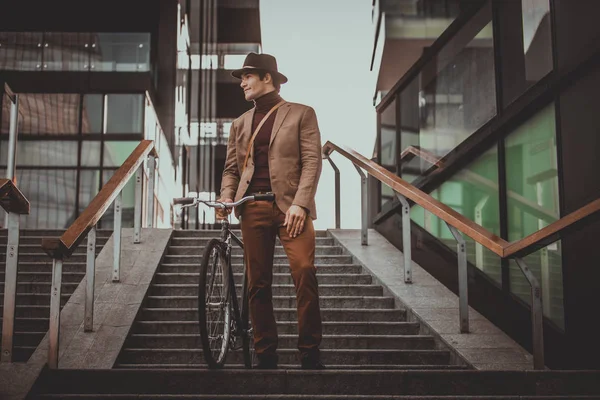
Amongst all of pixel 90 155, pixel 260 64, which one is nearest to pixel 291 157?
pixel 260 64

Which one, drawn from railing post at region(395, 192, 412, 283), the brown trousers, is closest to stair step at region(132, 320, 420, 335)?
railing post at region(395, 192, 412, 283)

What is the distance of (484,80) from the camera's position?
6.52 meters

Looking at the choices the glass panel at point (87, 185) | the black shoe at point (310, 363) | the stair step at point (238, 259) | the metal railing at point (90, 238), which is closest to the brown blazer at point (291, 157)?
the black shoe at point (310, 363)

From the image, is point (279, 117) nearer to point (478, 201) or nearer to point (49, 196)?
point (478, 201)

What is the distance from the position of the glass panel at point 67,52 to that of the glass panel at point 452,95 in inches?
425

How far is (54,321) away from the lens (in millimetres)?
4277

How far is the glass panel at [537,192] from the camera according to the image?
5.11 metres

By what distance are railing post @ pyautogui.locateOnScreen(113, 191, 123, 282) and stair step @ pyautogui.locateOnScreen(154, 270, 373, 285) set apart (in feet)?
1.47

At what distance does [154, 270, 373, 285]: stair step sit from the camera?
6.79m

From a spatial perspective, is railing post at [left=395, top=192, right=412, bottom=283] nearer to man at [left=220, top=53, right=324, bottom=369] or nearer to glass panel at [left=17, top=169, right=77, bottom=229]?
man at [left=220, top=53, right=324, bottom=369]

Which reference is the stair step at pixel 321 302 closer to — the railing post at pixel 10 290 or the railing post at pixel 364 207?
the railing post at pixel 364 207

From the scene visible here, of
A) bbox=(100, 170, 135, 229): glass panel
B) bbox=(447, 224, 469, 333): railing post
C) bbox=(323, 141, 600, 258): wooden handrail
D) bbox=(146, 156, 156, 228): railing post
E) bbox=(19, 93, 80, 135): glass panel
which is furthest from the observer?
bbox=(19, 93, 80, 135): glass panel

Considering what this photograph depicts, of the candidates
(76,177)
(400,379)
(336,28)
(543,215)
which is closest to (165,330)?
(400,379)

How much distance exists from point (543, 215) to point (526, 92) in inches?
36.4
